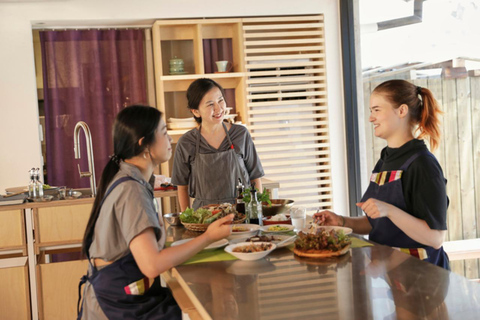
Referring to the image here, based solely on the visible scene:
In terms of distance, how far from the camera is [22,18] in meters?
5.15

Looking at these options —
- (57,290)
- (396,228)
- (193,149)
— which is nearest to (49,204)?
(57,290)

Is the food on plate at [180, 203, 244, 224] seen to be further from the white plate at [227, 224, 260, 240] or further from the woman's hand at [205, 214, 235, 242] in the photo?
the woman's hand at [205, 214, 235, 242]

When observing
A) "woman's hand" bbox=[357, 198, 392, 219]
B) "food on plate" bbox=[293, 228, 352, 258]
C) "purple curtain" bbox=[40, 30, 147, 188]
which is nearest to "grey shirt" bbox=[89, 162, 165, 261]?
"food on plate" bbox=[293, 228, 352, 258]

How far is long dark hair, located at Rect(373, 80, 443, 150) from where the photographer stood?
92.8 inches

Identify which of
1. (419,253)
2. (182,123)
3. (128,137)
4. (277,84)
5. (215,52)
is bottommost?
(419,253)

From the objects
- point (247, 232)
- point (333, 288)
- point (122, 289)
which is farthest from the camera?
point (247, 232)

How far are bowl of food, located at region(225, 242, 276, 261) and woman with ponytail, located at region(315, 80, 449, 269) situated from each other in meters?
0.39

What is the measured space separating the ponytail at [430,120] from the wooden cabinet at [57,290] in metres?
2.56

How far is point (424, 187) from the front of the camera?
86.7 inches

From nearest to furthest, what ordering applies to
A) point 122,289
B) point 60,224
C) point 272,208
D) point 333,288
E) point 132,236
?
point 333,288, point 132,236, point 122,289, point 272,208, point 60,224

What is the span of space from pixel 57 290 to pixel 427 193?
8.69 ft

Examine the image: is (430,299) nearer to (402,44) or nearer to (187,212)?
(187,212)

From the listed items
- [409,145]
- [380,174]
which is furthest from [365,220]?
[409,145]

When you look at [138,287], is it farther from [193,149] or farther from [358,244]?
[193,149]
